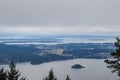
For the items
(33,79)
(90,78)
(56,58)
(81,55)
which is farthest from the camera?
(81,55)

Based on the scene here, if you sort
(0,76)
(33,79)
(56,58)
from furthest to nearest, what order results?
1. (56,58)
2. (33,79)
3. (0,76)

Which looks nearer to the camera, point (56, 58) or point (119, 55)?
point (119, 55)

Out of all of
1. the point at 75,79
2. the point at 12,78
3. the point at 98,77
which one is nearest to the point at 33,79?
the point at 75,79

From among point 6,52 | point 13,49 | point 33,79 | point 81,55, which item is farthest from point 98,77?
point 13,49

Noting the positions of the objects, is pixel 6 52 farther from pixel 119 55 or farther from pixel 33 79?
pixel 119 55

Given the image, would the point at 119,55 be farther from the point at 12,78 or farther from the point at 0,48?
the point at 0,48

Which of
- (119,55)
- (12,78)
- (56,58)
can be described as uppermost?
(119,55)

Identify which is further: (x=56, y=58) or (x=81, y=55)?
(x=81, y=55)

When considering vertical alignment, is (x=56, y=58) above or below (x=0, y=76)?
below

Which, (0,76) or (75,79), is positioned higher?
(0,76)
